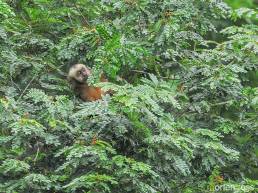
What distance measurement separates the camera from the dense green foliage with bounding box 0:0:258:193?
4.88 metres

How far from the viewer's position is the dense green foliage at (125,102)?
488 cm

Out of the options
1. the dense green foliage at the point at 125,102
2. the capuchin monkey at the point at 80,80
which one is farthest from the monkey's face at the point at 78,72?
the dense green foliage at the point at 125,102

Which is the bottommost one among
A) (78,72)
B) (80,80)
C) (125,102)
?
(80,80)

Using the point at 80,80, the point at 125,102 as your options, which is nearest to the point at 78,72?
the point at 80,80

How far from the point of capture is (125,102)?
15.4ft

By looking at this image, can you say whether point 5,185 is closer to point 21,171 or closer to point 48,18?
point 21,171

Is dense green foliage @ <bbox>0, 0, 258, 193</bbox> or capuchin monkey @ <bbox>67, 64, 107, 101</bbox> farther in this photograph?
capuchin monkey @ <bbox>67, 64, 107, 101</bbox>

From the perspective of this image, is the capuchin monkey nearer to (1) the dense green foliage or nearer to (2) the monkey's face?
(2) the monkey's face

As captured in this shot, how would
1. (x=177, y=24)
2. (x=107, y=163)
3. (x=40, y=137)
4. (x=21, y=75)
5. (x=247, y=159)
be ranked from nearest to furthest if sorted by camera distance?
(x=107, y=163) → (x=40, y=137) → (x=177, y=24) → (x=21, y=75) → (x=247, y=159)

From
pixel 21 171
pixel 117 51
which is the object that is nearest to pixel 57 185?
pixel 21 171

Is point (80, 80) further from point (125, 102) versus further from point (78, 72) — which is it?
point (125, 102)

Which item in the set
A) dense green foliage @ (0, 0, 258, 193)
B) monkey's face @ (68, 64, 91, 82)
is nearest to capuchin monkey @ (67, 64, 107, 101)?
monkey's face @ (68, 64, 91, 82)

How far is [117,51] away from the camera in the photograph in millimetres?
5188

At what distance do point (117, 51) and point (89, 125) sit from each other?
2.19 feet
